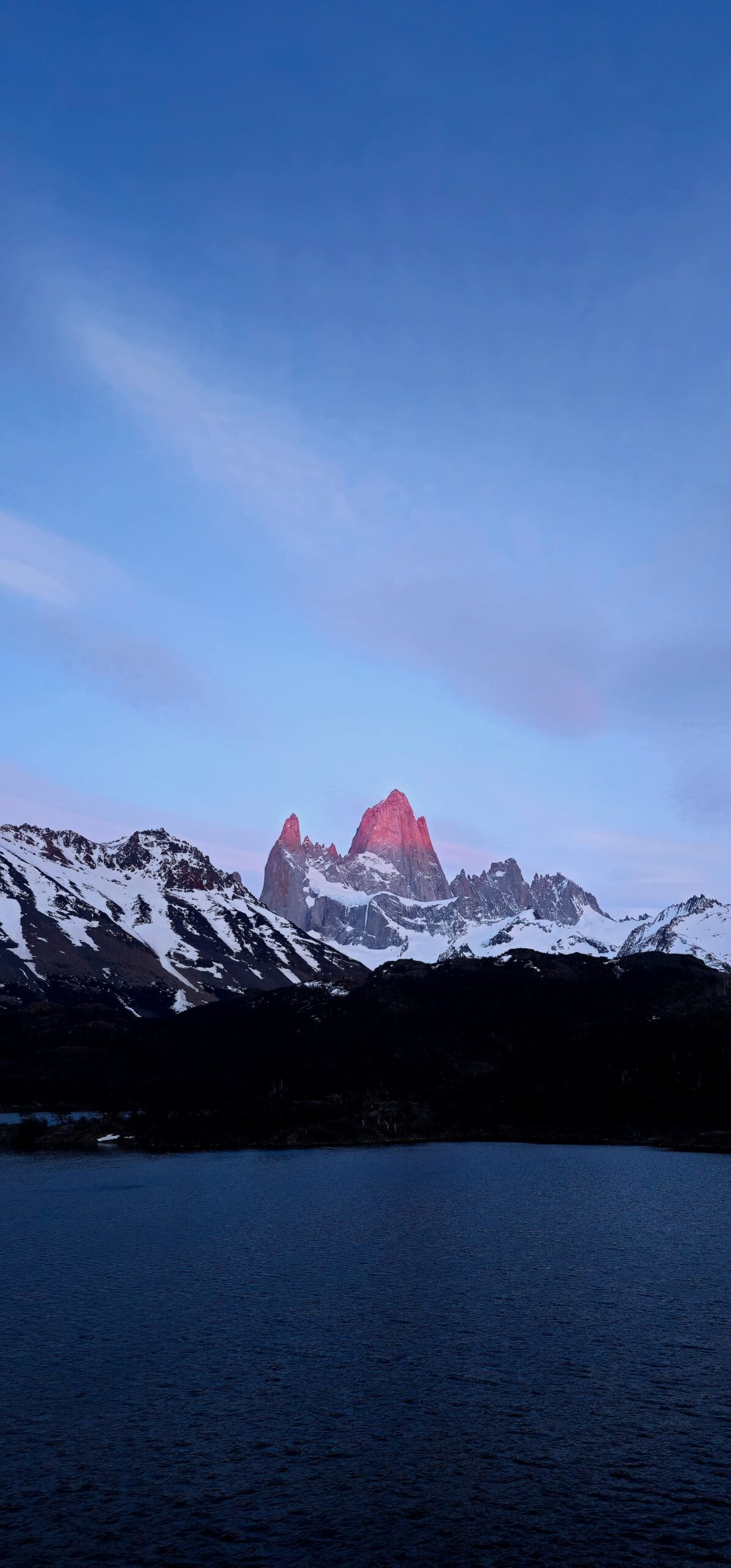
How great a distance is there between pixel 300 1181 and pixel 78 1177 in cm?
3519

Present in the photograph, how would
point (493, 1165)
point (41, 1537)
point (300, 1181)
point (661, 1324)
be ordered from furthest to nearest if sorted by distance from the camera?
point (493, 1165)
point (300, 1181)
point (661, 1324)
point (41, 1537)

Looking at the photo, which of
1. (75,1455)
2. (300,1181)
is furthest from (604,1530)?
(300,1181)

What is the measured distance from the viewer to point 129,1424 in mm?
51562

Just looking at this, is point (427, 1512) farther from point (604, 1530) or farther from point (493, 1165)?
point (493, 1165)

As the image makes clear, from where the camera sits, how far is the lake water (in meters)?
40.0

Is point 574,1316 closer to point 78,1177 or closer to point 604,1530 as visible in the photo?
point 604,1530

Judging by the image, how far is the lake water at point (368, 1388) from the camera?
40.0m

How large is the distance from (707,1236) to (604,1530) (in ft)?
211

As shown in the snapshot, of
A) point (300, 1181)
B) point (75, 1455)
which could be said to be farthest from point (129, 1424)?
point (300, 1181)

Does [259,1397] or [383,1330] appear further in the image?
[383,1330]

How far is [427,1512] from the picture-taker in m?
41.6

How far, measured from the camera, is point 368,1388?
187 feet

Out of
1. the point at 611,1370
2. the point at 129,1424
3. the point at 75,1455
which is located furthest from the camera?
the point at 611,1370

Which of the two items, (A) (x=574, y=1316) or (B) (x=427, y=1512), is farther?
(A) (x=574, y=1316)
